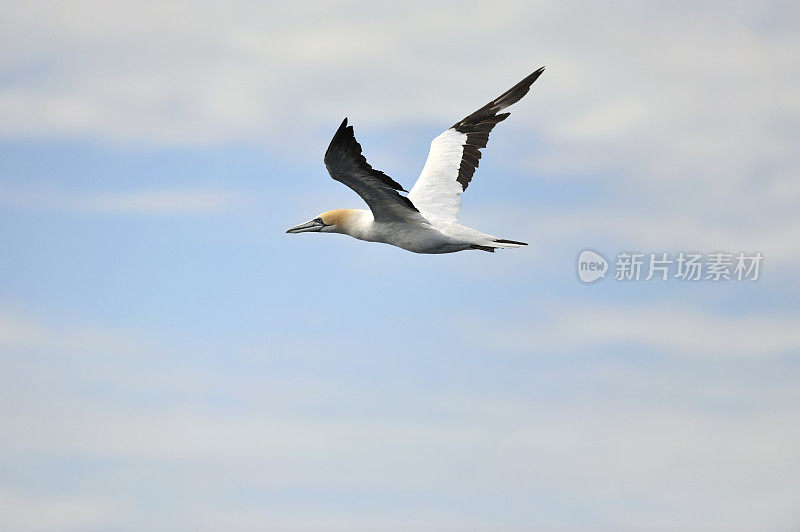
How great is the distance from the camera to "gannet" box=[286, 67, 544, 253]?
756 inches

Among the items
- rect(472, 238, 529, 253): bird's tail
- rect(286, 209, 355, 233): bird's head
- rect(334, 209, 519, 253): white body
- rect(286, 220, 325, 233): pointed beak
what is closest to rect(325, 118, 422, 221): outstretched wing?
rect(334, 209, 519, 253): white body

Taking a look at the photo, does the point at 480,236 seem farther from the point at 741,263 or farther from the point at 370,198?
the point at 741,263

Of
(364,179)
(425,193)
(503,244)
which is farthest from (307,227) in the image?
(503,244)

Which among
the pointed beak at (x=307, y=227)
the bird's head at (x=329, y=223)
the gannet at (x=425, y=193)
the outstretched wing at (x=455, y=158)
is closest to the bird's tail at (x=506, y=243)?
the gannet at (x=425, y=193)

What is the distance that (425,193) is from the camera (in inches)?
981

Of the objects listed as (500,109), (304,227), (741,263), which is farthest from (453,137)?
(741,263)

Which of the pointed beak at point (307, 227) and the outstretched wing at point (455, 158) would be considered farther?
the outstretched wing at point (455, 158)

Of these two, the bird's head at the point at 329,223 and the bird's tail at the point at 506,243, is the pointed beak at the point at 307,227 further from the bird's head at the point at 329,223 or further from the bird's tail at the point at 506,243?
the bird's tail at the point at 506,243

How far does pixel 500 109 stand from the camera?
1083 inches

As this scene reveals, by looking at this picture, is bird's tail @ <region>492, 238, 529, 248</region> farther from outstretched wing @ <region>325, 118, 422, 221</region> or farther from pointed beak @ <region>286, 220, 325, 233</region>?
pointed beak @ <region>286, 220, 325, 233</region>

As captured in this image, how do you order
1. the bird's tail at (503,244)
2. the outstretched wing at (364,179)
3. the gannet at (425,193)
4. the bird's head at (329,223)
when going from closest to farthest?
the outstretched wing at (364,179)
the gannet at (425,193)
the bird's tail at (503,244)
the bird's head at (329,223)

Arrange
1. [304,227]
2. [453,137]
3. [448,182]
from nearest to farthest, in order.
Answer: [304,227], [448,182], [453,137]

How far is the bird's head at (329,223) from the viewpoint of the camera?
22.6 metres

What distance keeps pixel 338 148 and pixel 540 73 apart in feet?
34.4
